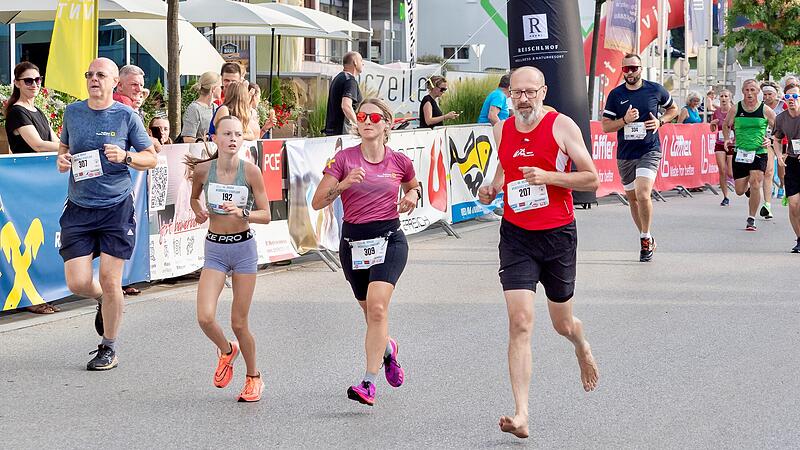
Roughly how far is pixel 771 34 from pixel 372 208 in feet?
154

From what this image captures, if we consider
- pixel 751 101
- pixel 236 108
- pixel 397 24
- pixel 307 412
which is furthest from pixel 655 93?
pixel 397 24

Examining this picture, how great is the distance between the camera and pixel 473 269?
12.9 meters

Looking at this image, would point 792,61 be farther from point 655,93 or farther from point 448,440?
point 448,440

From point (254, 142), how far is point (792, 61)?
139 feet

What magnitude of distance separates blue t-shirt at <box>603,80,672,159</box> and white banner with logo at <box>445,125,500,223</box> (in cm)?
242

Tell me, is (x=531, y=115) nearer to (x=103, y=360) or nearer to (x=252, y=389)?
(x=252, y=389)

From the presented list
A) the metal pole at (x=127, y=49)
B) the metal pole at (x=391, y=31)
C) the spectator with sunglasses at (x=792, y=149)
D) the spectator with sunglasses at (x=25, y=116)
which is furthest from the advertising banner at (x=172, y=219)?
the metal pole at (x=391, y=31)

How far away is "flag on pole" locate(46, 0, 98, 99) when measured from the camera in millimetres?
11422

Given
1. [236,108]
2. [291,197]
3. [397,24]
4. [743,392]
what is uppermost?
[397,24]

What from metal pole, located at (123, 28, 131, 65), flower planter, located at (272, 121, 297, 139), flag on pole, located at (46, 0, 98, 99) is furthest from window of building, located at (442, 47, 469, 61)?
flag on pole, located at (46, 0, 98, 99)

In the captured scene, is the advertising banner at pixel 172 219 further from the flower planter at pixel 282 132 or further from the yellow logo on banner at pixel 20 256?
the flower planter at pixel 282 132

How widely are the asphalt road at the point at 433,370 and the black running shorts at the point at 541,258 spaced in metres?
0.65

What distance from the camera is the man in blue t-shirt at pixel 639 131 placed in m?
13.6

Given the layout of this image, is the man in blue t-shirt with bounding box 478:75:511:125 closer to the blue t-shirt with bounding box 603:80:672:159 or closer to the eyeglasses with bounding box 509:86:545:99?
the blue t-shirt with bounding box 603:80:672:159
